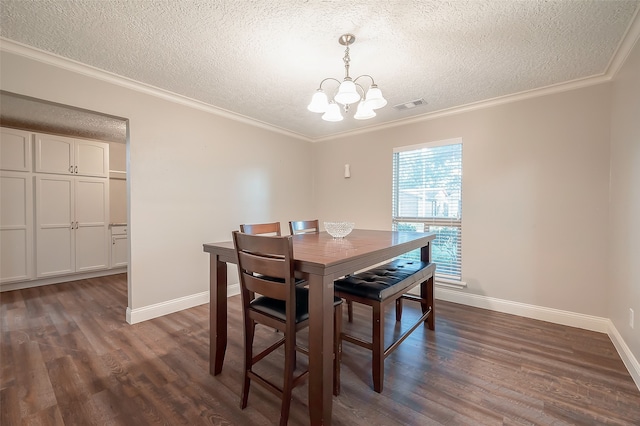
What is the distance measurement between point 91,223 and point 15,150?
1.24 metres

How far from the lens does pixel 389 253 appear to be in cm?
167

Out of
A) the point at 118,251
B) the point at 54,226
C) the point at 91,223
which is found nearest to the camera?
the point at 54,226

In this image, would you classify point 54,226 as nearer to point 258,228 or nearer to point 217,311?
point 258,228

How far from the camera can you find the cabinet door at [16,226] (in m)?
3.41

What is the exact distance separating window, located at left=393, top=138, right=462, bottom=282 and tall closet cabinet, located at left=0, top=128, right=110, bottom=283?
14.7ft

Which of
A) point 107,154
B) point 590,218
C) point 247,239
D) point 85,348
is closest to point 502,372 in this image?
point 590,218

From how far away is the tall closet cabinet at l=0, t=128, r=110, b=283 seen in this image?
3.46 meters

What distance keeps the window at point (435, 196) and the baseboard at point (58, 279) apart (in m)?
4.53

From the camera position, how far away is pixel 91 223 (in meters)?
4.12

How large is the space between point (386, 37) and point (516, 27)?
2.59 ft

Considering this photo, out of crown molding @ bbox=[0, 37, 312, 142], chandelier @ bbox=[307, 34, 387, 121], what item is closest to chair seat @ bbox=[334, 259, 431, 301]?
chandelier @ bbox=[307, 34, 387, 121]

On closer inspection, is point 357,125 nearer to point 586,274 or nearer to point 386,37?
point 386,37

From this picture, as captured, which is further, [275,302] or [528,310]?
[528,310]

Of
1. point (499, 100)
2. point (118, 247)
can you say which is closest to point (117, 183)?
point (118, 247)
